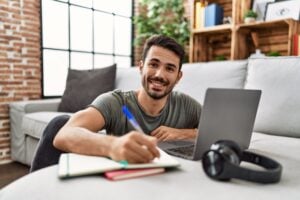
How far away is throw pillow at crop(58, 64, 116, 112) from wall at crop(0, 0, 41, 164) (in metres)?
0.49

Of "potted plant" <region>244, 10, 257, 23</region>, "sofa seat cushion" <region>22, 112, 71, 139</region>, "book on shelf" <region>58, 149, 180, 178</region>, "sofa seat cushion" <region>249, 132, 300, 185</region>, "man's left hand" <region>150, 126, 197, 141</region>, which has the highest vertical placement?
"potted plant" <region>244, 10, 257, 23</region>

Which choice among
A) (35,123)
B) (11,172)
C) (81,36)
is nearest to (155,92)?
(35,123)

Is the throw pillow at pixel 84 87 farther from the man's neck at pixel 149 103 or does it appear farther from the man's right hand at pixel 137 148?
the man's right hand at pixel 137 148

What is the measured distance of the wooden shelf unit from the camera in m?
3.25

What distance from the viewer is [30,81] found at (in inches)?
128

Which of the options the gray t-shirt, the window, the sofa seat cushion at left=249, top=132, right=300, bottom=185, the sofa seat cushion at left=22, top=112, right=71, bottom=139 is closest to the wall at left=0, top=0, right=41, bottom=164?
the window

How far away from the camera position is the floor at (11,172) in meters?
2.46

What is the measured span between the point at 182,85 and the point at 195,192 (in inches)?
73.1

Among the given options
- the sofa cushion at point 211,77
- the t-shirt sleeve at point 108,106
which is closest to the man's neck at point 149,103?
the t-shirt sleeve at point 108,106

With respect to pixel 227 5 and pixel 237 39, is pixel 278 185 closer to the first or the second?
pixel 237 39

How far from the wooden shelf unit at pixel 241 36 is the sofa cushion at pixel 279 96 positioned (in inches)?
49.3

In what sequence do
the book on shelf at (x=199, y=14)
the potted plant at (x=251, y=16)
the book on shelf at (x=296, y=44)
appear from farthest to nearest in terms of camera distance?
the book on shelf at (x=199, y=14) → the potted plant at (x=251, y=16) → the book on shelf at (x=296, y=44)

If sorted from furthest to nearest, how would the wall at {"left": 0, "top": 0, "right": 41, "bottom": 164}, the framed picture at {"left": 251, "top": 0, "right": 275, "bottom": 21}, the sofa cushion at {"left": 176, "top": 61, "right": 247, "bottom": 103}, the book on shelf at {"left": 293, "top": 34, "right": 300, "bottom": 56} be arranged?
the framed picture at {"left": 251, "top": 0, "right": 275, "bottom": 21} < the wall at {"left": 0, "top": 0, "right": 41, "bottom": 164} < the book on shelf at {"left": 293, "top": 34, "right": 300, "bottom": 56} < the sofa cushion at {"left": 176, "top": 61, "right": 247, "bottom": 103}

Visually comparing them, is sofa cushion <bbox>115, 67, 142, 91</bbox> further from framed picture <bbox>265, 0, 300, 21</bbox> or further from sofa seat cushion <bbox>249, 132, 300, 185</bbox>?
sofa seat cushion <bbox>249, 132, 300, 185</bbox>
